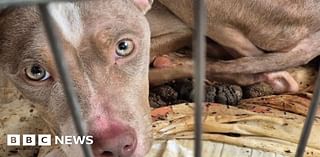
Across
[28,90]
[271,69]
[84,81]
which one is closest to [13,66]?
[28,90]

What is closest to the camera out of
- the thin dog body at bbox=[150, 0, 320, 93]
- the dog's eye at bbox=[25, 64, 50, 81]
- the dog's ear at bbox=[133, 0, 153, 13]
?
the dog's eye at bbox=[25, 64, 50, 81]

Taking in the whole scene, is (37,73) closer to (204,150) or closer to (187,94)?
(204,150)

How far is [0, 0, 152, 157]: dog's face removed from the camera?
1606mm

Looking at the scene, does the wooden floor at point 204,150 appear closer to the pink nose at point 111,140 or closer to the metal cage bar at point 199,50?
the pink nose at point 111,140

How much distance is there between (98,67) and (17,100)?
71 cm

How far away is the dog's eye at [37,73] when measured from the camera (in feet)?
5.63

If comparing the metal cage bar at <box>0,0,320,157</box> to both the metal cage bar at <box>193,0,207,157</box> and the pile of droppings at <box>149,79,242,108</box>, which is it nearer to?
the metal cage bar at <box>193,0,207,157</box>

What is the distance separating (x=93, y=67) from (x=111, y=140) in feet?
0.78

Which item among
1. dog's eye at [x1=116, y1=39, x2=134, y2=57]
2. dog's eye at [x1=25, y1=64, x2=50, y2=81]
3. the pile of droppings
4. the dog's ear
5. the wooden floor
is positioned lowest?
the wooden floor

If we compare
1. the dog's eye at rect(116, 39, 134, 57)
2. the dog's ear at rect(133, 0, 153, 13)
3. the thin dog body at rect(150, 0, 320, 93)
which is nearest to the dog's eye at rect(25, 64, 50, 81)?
the dog's eye at rect(116, 39, 134, 57)

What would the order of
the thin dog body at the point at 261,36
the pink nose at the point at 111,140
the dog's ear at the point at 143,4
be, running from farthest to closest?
the thin dog body at the point at 261,36, the dog's ear at the point at 143,4, the pink nose at the point at 111,140

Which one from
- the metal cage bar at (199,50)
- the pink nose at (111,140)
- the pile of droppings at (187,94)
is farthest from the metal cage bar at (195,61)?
the pile of droppings at (187,94)

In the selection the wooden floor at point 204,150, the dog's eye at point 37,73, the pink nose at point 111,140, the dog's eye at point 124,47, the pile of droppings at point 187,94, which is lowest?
the wooden floor at point 204,150

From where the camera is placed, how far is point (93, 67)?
1680mm
